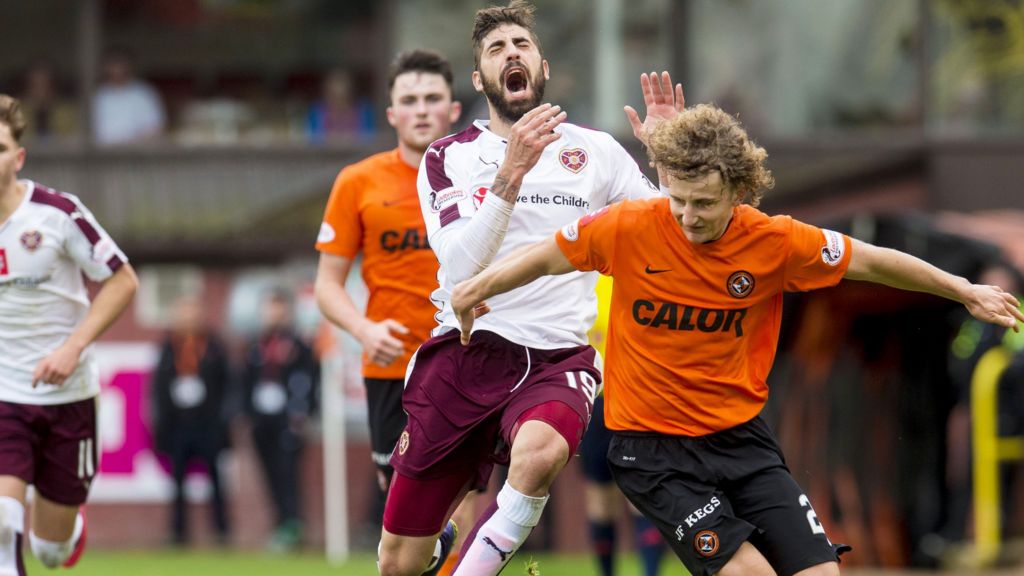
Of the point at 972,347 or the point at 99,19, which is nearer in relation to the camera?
the point at 972,347

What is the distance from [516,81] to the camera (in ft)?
21.7

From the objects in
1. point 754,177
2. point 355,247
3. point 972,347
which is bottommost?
point 972,347

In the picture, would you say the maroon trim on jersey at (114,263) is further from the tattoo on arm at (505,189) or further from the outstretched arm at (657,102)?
the outstretched arm at (657,102)

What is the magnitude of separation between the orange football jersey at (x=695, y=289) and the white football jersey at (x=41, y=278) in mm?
2907

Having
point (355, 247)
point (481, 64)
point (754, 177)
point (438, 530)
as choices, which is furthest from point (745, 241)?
point (355, 247)

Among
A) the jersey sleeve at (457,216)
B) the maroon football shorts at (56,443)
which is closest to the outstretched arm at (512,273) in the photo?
the jersey sleeve at (457,216)

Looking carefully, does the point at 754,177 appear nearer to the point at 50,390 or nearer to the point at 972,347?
the point at 50,390

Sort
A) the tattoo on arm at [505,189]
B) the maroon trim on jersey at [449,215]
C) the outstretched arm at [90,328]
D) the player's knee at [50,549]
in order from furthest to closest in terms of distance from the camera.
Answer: the player's knee at [50,549]
the outstretched arm at [90,328]
the maroon trim on jersey at [449,215]
the tattoo on arm at [505,189]

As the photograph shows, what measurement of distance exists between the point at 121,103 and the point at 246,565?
5.47m

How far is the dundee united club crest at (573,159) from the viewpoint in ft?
21.9

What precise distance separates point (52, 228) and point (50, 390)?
782 mm

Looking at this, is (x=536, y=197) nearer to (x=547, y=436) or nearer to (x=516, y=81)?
(x=516, y=81)

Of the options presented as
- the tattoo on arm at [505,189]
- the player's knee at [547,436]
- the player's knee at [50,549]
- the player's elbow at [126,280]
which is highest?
the tattoo on arm at [505,189]

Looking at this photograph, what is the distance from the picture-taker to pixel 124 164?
54.6 ft
